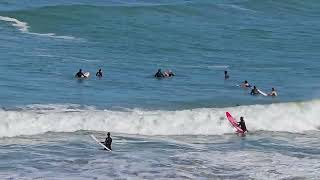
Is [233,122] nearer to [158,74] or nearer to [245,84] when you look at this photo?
[245,84]

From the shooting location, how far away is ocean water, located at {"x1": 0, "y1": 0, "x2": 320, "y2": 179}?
2881 cm

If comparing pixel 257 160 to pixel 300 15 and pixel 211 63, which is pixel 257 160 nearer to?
pixel 211 63

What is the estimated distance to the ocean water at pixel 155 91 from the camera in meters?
28.8

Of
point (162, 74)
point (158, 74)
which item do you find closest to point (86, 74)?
point (158, 74)

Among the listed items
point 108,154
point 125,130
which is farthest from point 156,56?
point 108,154

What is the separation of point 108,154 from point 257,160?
5.66 meters

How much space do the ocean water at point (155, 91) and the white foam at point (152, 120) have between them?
0.06 meters

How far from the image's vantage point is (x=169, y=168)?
2777 centimetres

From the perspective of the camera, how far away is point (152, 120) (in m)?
35.6

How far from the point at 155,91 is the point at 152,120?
A: 23.3 ft

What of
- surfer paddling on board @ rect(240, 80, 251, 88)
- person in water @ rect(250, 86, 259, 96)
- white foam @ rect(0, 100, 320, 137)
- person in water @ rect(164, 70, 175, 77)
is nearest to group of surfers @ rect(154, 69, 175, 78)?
person in water @ rect(164, 70, 175, 77)

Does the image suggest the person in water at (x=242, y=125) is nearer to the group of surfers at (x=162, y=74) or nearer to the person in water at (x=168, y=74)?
the group of surfers at (x=162, y=74)

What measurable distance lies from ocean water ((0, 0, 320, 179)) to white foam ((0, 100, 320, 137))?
61 millimetres

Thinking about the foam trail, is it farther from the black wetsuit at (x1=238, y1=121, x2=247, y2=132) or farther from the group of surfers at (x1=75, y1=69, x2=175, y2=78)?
the black wetsuit at (x1=238, y1=121, x2=247, y2=132)
